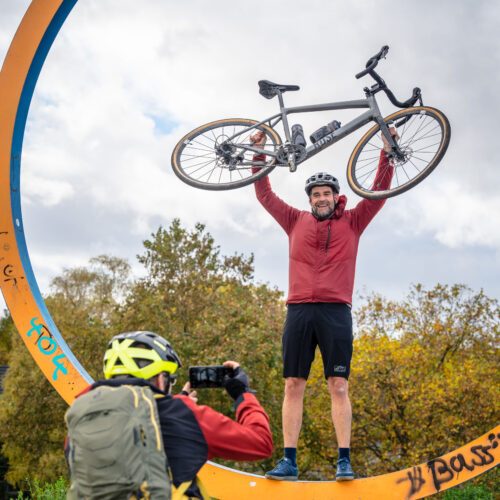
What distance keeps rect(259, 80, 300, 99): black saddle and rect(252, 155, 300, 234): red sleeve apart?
53cm

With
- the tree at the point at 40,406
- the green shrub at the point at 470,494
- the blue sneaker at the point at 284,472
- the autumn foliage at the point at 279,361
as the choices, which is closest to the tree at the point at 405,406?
the autumn foliage at the point at 279,361

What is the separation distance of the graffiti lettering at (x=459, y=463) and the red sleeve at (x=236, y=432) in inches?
114

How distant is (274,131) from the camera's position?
6.31 meters

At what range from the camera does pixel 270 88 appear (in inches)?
249

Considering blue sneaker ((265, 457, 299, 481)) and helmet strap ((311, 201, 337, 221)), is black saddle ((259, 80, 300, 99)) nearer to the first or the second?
helmet strap ((311, 201, 337, 221))

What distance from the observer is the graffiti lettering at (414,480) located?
5.87m

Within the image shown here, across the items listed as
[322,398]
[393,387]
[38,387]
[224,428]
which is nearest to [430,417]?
[393,387]

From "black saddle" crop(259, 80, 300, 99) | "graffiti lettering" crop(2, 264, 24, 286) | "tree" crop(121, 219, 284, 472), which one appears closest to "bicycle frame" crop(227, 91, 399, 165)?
"black saddle" crop(259, 80, 300, 99)

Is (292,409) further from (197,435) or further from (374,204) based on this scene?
(197,435)

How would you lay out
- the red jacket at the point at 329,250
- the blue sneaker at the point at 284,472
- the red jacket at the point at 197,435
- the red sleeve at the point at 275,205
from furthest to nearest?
Answer: the red sleeve at the point at 275,205, the blue sneaker at the point at 284,472, the red jacket at the point at 329,250, the red jacket at the point at 197,435

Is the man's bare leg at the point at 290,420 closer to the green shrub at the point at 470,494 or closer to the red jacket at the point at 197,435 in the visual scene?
the red jacket at the point at 197,435

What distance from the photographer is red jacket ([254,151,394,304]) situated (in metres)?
5.79

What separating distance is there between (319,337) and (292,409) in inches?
24.4

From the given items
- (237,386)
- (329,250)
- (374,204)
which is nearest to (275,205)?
Answer: (329,250)
